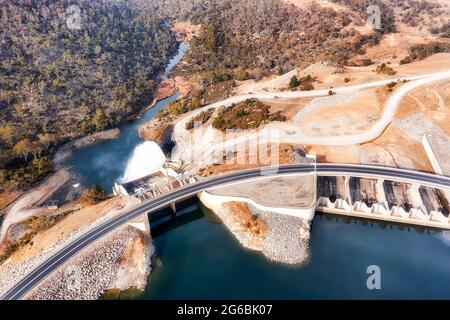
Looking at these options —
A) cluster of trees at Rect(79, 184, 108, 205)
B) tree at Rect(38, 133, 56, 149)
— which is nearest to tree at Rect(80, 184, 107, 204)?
cluster of trees at Rect(79, 184, 108, 205)

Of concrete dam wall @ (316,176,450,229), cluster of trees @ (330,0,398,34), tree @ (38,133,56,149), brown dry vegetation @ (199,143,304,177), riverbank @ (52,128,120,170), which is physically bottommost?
concrete dam wall @ (316,176,450,229)

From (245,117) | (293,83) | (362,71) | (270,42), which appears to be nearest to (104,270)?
(245,117)

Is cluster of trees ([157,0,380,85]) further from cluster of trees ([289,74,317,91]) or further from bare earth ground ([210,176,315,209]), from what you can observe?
bare earth ground ([210,176,315,209])

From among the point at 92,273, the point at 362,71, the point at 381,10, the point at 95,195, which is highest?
the point at 381,10

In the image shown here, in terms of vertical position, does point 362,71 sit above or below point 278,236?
above

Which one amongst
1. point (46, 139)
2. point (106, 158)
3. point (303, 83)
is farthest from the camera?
point (303, 83)

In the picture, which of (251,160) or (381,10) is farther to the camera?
(381,10)

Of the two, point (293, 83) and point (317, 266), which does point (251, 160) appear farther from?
point (293, 83)
